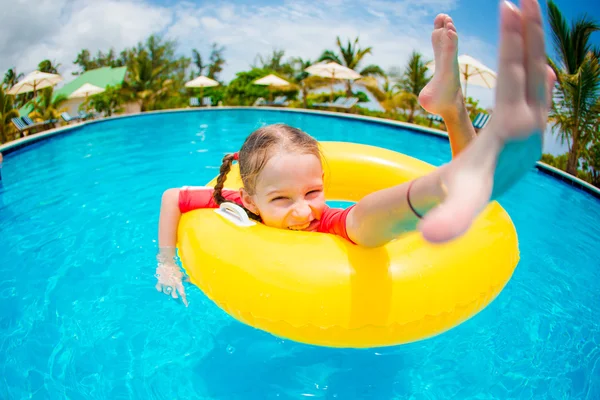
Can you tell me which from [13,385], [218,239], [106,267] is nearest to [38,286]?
[106,267]

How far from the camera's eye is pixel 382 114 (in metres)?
14.9

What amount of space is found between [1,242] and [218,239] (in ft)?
9.96

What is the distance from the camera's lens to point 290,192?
5.98ft

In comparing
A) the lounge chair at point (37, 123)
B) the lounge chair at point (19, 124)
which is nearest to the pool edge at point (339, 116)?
the lounge chair at point (37, 123)

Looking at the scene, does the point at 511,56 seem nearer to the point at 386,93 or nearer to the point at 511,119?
the point at 511,119

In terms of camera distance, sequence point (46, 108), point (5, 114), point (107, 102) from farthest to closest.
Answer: point (107, 102), point (46, 108), point (5, 114)

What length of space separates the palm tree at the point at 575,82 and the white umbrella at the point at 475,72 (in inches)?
128

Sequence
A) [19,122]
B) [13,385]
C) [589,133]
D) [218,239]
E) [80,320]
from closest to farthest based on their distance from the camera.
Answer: [218,239], [13,385], [80,320], [589,133], [19,122]

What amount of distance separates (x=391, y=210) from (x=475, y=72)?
36.0 feet

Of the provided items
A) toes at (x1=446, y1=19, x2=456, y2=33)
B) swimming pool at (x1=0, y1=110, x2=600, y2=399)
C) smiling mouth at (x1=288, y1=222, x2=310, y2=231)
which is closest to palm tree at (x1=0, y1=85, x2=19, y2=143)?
swimming pool at (x1=0, y1=110, x2=600, y2=399)

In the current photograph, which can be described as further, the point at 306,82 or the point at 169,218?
the point at 306,82

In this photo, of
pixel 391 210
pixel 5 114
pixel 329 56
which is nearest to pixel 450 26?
pixel 391 210

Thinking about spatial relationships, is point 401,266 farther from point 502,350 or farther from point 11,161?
point 11,161

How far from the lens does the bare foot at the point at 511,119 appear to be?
99cm
